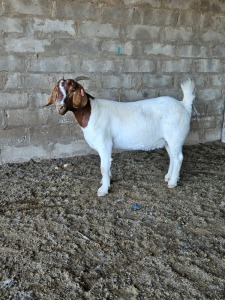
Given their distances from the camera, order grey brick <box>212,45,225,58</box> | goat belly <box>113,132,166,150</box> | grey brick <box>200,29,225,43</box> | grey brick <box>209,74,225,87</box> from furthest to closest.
→ grey brick <box>209,74,225,87</box>, grey brick <box>212,45,225,58</box>, grey brick <box>200,29,225,43</box>, goat belly <box>113,132,166,150</box>

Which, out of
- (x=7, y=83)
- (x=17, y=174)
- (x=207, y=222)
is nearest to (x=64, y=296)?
(x=207, y=222)

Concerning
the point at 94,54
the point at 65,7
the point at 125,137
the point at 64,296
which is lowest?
the point at 64,296

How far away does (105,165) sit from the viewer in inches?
143

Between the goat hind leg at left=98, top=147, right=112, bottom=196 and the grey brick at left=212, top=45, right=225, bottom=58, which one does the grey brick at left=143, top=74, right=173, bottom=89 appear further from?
the goat hind leg at left=98, top=147, right=112, bottom=196

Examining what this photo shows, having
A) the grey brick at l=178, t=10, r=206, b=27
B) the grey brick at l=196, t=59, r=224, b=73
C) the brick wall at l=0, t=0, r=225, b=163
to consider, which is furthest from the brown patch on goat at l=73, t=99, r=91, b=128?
the grey brick at l=196, t=59, r=224, b=73

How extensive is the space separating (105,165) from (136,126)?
52cm

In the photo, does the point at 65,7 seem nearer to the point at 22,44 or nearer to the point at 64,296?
the point at 22,44

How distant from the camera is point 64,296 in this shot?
2.18 m

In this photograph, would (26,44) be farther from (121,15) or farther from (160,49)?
Answer: (160,49)

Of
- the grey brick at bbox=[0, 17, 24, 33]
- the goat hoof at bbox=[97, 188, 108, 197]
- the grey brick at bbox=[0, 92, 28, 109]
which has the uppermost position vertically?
the grey brick at bbox=[0, 17, 24, 33]

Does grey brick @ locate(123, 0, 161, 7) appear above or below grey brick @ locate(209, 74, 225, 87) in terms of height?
above

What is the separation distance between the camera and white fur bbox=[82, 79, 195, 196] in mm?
3555

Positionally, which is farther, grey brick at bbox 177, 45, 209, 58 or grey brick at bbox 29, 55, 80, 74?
grey brick at bbox 177, 45, 209, 58

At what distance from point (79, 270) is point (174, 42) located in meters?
3.66
